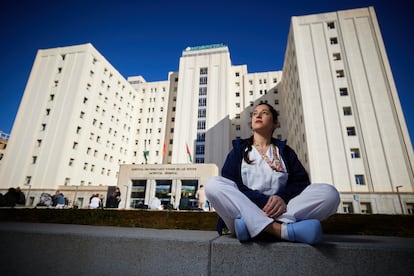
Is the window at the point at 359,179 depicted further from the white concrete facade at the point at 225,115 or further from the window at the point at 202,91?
the window at the point at 202,91

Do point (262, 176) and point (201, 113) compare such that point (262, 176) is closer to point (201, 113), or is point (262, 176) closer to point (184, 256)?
point (184, 256)

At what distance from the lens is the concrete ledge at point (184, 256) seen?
142 centimetres

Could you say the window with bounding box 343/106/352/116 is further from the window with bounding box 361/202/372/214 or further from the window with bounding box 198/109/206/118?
the window with bounding box 198/109/206/118

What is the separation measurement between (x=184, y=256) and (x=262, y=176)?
1238mm

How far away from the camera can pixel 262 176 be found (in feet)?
7.86

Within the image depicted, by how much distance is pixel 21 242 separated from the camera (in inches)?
82.2

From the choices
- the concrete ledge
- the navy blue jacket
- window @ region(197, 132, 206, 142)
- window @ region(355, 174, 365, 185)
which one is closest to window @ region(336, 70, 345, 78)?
window @ region(355, 174, 365, 185)

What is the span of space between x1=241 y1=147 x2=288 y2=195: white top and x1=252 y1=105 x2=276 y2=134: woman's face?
43cm

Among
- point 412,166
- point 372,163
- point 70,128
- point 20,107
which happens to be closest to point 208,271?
point 372,163

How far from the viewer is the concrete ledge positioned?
1.42 metres

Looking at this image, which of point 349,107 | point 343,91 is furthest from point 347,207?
point 343,91

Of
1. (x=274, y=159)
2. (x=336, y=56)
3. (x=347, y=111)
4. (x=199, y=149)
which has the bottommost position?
(x=274, y=159)

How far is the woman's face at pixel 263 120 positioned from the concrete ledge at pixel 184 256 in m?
1.46

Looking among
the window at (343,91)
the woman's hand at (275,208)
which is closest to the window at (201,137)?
the window at (343,91)
